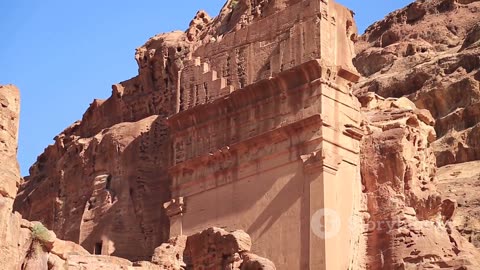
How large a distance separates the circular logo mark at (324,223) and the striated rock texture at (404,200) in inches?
49.1

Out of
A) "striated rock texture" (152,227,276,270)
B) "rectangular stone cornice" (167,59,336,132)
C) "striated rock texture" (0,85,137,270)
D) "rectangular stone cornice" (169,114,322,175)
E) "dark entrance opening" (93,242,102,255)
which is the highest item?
"rectangular stone cornice" (167,59,336,132)

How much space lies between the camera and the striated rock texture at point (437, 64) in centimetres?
4662

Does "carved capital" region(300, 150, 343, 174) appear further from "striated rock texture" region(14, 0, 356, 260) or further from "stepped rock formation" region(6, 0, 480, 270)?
"striated rock texture" region(14, 0, 356, 260)

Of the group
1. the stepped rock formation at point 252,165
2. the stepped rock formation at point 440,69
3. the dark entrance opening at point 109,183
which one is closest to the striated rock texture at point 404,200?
the stepped rock formation at point 252,165

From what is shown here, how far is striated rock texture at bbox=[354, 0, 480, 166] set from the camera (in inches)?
1836

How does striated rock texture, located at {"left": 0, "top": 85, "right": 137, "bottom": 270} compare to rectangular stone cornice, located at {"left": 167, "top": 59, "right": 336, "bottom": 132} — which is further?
rectangular stone cornice, located at {"left": 167, "top": 59, "right": 336, "bottom": 132}

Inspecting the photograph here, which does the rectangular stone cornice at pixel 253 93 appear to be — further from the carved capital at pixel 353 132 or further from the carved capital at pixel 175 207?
the carved capital at pixel 175 207

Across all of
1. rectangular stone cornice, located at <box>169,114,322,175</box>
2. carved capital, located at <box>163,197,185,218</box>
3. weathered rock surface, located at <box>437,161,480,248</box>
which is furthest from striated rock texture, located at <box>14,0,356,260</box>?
weathered rock surface, located at <box>437,161,480,248</box>

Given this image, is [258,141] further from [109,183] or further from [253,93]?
[109,183]

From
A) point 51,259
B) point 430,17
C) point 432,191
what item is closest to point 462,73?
point 430,17

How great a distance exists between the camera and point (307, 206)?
32625 millimetres

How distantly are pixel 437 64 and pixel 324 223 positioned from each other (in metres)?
19.1

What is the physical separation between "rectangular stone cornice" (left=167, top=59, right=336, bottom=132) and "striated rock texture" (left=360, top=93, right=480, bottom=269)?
214cm

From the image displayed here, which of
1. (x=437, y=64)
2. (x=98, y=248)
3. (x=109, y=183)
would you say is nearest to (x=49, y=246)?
(x=98, y=248)
